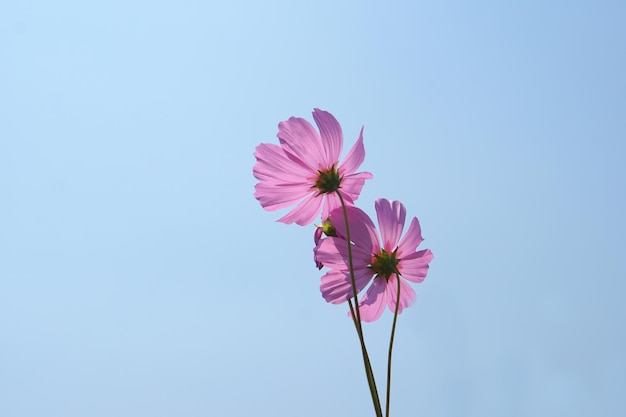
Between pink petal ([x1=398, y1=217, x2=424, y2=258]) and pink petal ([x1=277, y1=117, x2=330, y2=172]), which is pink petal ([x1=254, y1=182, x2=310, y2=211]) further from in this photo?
pink petal ([x1=398, y1=217, x2=424, y2=258])

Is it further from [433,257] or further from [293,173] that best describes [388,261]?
[293,173]

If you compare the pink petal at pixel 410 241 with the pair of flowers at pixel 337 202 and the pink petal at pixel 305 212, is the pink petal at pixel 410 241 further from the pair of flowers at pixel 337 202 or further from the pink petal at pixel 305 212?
the pink petal at pixel 305 212

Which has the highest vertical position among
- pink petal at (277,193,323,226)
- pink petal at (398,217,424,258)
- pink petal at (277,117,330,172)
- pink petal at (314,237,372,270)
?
pink petal at (277,117,330,172)

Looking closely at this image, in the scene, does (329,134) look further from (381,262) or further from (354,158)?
(381,262)

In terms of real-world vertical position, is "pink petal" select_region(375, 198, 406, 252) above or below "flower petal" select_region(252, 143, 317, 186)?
below

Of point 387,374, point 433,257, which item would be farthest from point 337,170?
point 387,374

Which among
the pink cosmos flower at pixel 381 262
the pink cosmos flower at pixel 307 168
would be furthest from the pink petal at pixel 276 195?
the pink cosmos flower at pixel 381 262

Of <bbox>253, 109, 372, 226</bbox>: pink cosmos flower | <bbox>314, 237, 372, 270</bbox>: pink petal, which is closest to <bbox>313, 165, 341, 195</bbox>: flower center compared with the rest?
<bbox>253, 109, 372, 226</bbox>: pink cosmos flower
